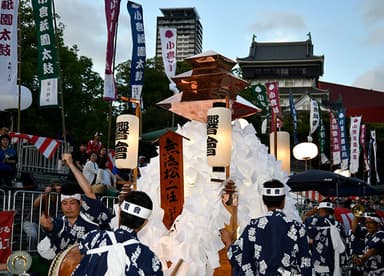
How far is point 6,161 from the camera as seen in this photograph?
987 cm

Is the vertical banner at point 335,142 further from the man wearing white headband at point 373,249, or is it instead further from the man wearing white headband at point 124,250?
the man wearing white headband at point 124,250

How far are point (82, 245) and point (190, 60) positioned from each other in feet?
15.3

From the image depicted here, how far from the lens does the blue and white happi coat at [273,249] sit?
5.24 m

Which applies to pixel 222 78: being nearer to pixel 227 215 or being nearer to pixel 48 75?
pixel 227 215

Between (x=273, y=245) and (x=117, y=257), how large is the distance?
88.5 inches

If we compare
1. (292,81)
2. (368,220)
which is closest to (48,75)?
(368,220)

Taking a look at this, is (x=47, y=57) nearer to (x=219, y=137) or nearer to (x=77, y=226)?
(x=219, y=137)

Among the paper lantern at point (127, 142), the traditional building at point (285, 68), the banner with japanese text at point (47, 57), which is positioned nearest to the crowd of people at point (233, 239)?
the paper lantern at point (127, 142)

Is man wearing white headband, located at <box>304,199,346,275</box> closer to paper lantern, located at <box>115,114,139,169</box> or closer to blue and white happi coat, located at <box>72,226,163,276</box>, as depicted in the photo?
paper lantern, located at <box>115,114,139,169</box>

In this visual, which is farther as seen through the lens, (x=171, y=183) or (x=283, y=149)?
(x=283, y=149)

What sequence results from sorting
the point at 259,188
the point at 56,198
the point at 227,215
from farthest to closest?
the point at 56,198 < the point at 259,188 < the point at 227,215

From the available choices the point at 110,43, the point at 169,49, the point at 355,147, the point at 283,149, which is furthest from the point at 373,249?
the point at 355,147

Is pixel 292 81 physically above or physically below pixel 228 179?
above

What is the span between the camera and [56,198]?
8.91 metres
